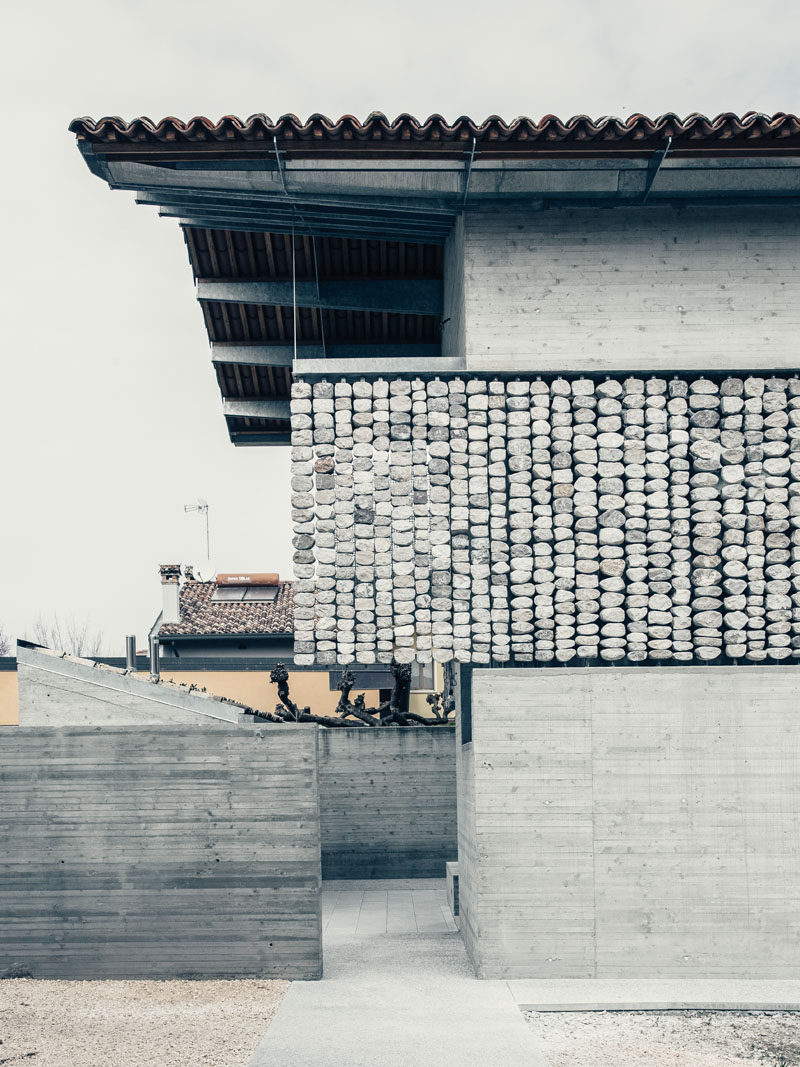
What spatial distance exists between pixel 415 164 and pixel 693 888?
6.75 m

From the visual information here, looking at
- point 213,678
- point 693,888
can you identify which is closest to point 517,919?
point 693,888

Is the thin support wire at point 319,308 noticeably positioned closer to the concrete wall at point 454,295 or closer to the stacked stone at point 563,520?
the concrete wall at point 454,295

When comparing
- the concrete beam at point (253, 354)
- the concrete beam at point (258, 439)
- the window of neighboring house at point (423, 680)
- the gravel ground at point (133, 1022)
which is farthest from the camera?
the window of neighboring house at point (423, 680)

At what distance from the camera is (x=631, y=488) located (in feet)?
33.7

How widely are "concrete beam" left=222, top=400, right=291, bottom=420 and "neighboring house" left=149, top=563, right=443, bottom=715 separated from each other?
11.6 m

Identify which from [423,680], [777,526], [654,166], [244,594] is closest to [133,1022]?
[777,526]

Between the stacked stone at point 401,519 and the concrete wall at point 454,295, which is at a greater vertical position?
the concrete wall at point 454,295

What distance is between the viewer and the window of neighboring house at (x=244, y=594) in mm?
35031

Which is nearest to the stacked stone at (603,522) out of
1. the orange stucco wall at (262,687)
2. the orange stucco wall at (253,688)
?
the orange stucco wall at (253,688)

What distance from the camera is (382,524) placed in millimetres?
10336

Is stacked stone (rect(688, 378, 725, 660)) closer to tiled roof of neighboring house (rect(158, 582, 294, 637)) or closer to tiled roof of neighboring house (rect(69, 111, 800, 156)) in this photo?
tiled roof of neighboring house (rect(69, 111, 800, 156))

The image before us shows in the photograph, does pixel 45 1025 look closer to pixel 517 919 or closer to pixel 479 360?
pixel 517 919

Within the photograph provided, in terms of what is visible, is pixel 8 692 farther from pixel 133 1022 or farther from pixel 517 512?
pixel 517 512

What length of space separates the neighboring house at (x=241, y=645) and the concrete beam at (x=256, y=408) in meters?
11.6
